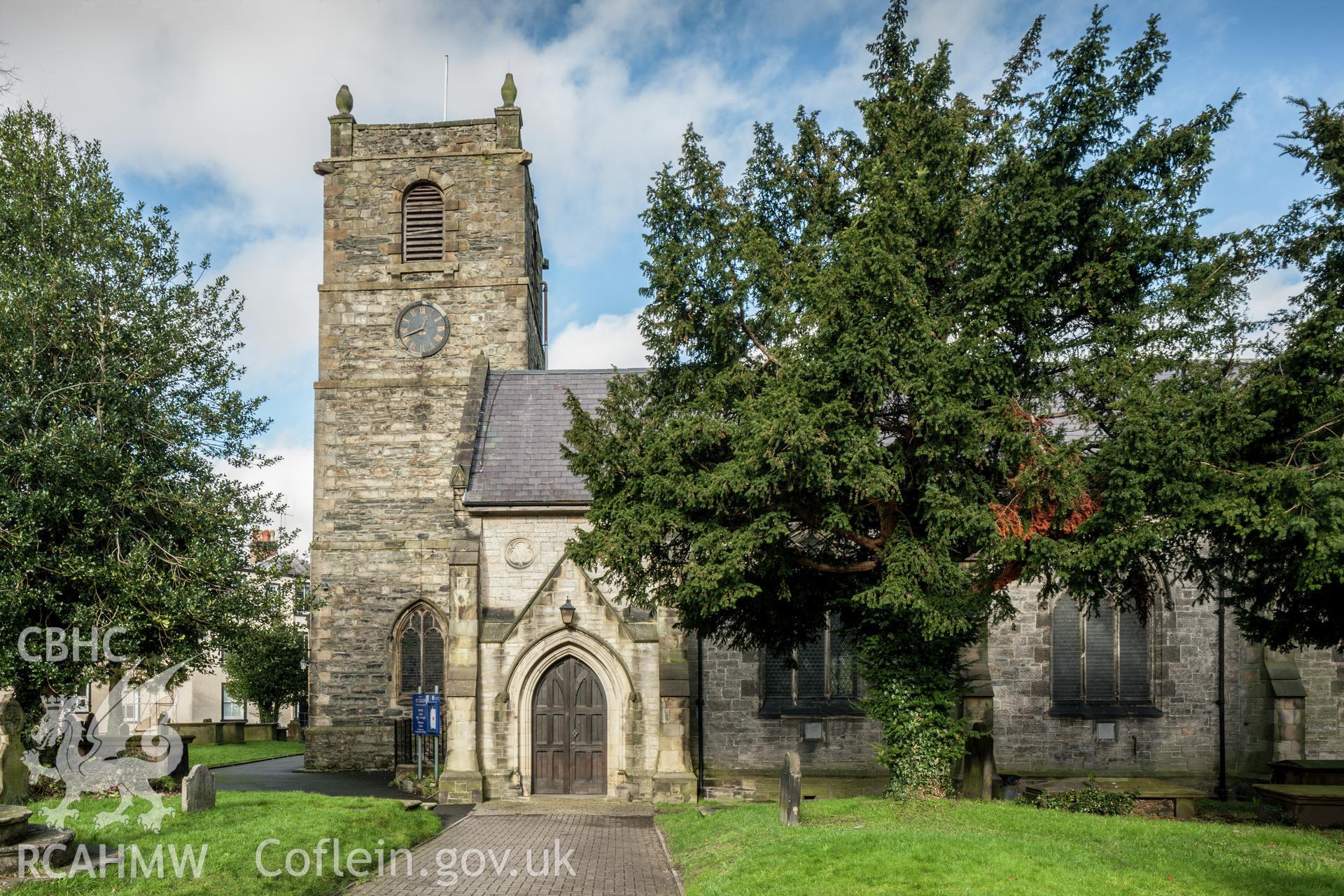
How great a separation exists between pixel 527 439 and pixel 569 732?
23.6 feet

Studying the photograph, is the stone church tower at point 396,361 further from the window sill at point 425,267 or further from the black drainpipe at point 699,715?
the black drainpipe at point 699,715

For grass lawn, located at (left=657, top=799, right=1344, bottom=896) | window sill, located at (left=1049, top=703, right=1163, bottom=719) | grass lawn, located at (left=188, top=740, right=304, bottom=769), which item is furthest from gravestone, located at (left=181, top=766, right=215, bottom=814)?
window sill, located at (left=1049, top=703, right=1163, bottom=719)

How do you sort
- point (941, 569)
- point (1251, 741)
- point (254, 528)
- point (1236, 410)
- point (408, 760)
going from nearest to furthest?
point (1236, 410)
point (941, 569)
point (254, 528)
point (1251, 741)
point (408, 760)

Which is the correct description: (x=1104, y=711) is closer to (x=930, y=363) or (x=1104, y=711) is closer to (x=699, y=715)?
(x=699, y=715)

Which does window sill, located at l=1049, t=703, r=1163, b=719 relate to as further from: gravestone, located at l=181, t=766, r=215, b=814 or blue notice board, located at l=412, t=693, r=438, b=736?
gravestone, located at l=181, t=766, r=215, b=814

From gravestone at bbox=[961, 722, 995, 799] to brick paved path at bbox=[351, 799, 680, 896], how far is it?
5.67 m

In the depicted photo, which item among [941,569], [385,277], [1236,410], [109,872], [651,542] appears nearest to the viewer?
[109,872]

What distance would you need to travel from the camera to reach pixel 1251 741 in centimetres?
2116

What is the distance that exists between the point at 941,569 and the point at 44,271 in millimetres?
15337

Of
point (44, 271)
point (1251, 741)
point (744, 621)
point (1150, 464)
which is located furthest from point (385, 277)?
point (1251, 741)

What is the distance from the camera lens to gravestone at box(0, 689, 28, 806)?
11727 millimetres

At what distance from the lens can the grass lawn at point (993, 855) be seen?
10375 millimetres

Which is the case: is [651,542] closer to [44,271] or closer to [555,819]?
[555,819]

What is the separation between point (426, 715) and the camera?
2203 cm
